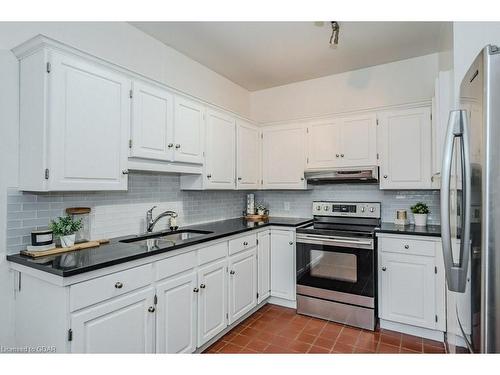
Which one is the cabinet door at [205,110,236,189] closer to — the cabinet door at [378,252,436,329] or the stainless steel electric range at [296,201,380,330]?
the stainless steel electric range at [296,201,380,330]

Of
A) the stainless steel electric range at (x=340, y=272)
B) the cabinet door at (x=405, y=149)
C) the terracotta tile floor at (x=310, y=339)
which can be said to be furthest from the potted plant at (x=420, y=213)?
the terracotta tile floor at (x=310, y=339)

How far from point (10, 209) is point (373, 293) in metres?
2.89

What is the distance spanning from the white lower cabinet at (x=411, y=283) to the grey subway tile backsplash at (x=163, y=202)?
56 cm

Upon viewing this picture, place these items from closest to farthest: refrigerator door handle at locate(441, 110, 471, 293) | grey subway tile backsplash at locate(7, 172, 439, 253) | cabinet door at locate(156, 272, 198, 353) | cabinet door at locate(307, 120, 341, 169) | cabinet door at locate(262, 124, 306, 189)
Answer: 1. refrigerator door handle at locate(441, 110, 471, 293)
2. grey subway tile backsplash at locate(7, 172, 439, 253)
3. cabinet door at locate(156, 272, 198, 353)
4. cabinet door at locate(307, 120, 341, 169)
5. cabinet door at locate(262, 124, 306, 189)

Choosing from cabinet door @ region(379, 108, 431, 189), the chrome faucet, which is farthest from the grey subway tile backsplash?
cabinet door @ region(379, 108, 431, 189)

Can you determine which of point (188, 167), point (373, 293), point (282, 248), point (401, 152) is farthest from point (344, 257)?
point (188, 167)

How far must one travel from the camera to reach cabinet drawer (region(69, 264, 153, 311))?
1.48 meters

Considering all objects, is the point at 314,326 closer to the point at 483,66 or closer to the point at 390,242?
the point at 390,242

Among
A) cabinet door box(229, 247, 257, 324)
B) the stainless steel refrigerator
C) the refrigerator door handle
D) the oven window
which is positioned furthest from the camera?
the oven window

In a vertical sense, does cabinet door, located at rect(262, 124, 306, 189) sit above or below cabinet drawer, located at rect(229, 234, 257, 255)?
above

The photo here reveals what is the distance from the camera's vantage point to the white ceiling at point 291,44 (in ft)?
8.38

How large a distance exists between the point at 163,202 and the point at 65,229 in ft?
3.31

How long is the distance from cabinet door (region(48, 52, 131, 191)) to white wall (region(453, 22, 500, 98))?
85.3 inches

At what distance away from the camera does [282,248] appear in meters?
3.21
